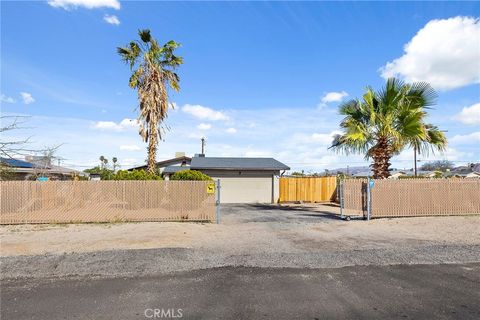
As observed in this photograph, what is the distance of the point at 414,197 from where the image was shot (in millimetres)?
15562

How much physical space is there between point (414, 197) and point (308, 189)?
36.1 ft

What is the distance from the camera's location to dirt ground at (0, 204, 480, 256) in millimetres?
9430

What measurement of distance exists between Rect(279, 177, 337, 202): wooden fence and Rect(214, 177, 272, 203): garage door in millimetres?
1073

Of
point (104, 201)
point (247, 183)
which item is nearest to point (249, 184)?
point (247, 183)

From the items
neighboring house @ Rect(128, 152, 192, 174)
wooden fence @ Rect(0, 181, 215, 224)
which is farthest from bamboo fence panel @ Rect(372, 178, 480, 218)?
neighboring house @ Rect(128, 152, 192, 174)

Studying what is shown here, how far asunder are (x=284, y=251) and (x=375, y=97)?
1107 centimetres

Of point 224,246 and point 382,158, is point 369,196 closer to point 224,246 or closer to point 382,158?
point 382,158

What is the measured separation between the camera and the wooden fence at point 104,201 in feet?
44.9

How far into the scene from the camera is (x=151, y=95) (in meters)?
18.8

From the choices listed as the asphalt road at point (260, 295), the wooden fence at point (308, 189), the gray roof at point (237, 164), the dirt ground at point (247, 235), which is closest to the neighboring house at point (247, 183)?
the gray roof at point (237, 164)

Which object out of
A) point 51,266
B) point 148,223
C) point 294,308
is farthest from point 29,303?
point 148,223

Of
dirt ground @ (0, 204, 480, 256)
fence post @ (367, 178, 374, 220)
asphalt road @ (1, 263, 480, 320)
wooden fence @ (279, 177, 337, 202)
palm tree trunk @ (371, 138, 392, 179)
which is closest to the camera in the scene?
asphalt road @ (1, 263, 480, 320)

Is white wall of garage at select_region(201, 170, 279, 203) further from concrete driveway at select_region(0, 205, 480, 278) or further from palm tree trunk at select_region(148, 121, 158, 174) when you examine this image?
concrete driveway at select_region(0, 205, 480, 278)

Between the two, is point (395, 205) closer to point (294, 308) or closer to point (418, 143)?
point (418, 143)
